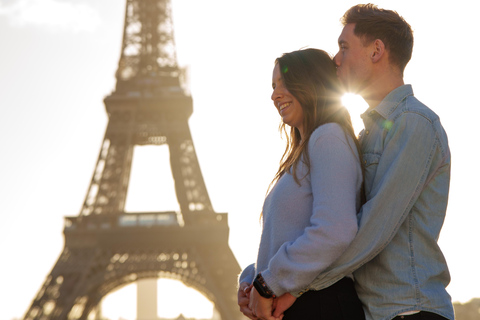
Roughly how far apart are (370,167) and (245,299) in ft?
2.74

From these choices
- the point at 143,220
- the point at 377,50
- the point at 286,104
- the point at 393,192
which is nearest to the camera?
the point at 393,192

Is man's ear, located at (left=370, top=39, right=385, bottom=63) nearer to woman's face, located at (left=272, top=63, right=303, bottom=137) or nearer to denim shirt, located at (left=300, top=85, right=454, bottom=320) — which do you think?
denim shirt, located at (left=300, top=85, right=454, bottom=320)

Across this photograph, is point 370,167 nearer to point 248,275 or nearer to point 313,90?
point 313,90

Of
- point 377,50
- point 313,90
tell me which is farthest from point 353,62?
point 313,90

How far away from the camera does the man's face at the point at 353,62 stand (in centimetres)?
355

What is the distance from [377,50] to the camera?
3.52 metres

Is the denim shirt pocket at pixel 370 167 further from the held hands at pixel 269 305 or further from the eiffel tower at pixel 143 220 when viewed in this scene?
the eiffel tower at pixel 143 220

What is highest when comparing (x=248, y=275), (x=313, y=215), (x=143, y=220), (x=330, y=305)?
(x=143, y=220)

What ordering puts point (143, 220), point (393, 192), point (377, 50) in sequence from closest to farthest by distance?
1. point (393, 192)
2. point (377, 50)
3. point (143, 220)

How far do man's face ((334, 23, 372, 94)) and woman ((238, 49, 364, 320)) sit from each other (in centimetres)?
5

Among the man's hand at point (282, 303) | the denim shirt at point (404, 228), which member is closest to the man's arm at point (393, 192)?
the denim shirt at point (404, 228)

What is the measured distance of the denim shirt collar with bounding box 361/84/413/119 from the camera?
11.4 ft

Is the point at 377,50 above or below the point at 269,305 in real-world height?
above

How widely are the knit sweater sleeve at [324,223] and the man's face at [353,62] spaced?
1.01 feet
